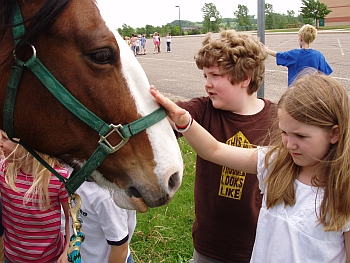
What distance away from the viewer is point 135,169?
5.22 ft

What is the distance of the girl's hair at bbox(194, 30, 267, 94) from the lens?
2125 mm

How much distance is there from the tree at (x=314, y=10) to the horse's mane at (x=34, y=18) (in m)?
52.5

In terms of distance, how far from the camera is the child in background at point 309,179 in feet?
5.13

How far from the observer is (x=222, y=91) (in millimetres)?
2139

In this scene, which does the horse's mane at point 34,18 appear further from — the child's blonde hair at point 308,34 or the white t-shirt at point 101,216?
the child's blonde hair at point 308,34

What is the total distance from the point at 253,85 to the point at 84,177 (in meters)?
1.17

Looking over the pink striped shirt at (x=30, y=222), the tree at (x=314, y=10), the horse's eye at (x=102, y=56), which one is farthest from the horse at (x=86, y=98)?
the tree at (x=314, y=10)

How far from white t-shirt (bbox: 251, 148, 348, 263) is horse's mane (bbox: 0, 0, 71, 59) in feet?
4.19

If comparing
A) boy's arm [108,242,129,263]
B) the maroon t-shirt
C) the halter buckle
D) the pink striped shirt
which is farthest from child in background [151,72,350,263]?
the pink striped shirt

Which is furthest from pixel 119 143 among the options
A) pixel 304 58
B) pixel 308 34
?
pixel 308 34

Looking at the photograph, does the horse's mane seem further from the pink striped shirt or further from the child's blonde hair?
the child's blonde hair

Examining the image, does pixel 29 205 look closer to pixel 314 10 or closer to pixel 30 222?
pixel 30 222

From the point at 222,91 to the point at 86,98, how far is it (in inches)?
34.4

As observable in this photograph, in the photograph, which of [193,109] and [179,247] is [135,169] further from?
[179,247]
